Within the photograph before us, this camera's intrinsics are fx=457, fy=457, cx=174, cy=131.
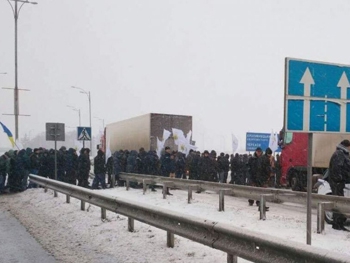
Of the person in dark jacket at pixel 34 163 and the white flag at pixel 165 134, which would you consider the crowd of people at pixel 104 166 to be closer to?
the person in dark jacket at pixel 34 163

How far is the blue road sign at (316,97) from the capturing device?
530 centimetres

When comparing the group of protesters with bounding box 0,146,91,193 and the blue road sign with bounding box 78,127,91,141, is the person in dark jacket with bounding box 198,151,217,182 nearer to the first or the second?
the group of protesters with bounding box 0,146,91,193

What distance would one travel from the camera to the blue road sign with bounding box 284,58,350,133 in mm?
5297

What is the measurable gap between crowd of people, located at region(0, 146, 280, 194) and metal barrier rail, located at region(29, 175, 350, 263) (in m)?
10.4

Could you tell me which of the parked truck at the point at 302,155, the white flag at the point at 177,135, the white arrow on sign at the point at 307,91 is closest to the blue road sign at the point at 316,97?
the white arrow on sign at the point at 307,91

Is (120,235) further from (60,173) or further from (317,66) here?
(60,173)

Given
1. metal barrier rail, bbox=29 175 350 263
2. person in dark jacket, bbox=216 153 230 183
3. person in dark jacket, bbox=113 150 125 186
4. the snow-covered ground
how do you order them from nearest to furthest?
1. metal barrier rail, bbox=29 175 350 263
2. the snow-covered ground
3. person in dark jacket, bbox=113 150 125 186
4. person in dark jacket, bbox=216 153 230 183

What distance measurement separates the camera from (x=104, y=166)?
19219 millimetres

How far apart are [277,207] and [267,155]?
1.81m

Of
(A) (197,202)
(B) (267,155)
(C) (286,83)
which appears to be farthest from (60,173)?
(C) (286,83)

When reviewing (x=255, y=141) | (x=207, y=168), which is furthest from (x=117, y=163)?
(x=255, y=141)

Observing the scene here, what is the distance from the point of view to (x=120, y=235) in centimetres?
816

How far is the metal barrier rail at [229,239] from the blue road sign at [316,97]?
4.44 feet

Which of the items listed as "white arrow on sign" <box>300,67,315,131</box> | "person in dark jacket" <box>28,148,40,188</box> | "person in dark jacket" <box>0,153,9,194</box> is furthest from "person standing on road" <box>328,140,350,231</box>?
"person in dark jacket" <box>28,148,40,188</box>
